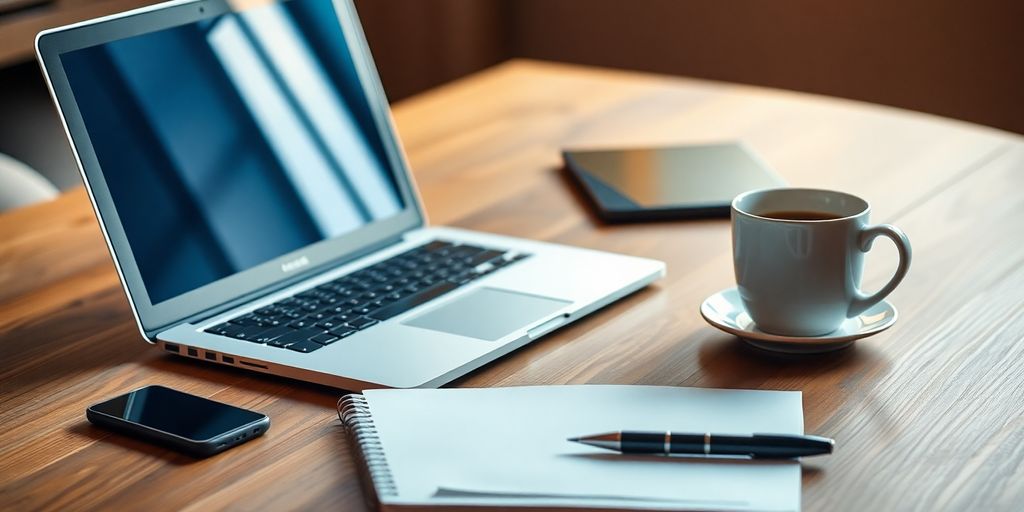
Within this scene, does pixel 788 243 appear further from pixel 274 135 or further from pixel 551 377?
pixel 274 135

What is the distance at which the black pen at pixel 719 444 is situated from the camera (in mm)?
745

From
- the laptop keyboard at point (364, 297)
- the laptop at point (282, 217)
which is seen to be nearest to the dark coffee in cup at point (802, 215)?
the laptop at point (282, 217)

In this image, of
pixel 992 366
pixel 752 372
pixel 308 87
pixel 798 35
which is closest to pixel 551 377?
pixel 752 372

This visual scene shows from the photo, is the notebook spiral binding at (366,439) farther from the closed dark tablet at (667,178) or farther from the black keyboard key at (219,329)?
the closed dark tablet at (667,178)

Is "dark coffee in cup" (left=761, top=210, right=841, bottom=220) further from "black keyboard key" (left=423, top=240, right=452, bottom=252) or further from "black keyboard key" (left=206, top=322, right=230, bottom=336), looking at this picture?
"black keyboard key" (left=206, top=322, right=230, bottom=336)

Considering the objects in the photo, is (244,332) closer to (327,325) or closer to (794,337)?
(327,325)

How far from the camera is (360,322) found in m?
0.98

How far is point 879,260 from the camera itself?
45.1 inches

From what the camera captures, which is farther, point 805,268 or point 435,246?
point 435,246

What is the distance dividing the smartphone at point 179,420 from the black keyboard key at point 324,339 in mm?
103

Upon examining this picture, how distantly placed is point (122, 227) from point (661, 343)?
0.47 meters

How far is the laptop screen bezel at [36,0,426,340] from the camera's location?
98 cm

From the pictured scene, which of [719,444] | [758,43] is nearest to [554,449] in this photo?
[719,444]

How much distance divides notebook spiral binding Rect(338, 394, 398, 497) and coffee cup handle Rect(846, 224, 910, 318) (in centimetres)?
39
